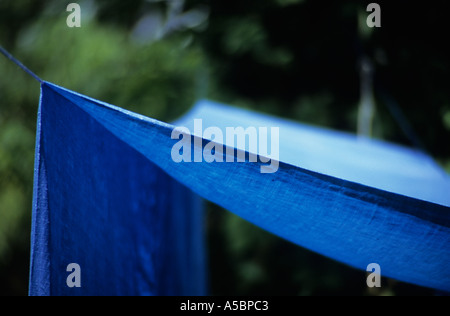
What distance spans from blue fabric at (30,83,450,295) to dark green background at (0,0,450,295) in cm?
103

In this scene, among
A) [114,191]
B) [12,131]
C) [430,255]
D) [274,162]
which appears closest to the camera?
[274,162]

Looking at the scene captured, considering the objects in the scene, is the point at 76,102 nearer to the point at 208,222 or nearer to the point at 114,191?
the point at 114,191

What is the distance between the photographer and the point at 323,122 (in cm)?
296

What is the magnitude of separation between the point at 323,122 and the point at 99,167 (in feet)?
7.86

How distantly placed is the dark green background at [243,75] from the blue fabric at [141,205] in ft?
3.39

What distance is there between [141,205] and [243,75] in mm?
2213

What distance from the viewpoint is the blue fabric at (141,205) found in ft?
2.61

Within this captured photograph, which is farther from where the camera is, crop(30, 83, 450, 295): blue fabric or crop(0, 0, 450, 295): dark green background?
crop(0, 0, 450, 295): dark green background

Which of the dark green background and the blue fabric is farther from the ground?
the dark green background

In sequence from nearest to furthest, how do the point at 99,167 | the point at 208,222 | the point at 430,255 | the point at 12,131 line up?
the point at 430,255 < the point at 99,167 < the point at 12,131 < the point at 208,222

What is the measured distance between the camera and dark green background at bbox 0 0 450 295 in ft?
7.43
